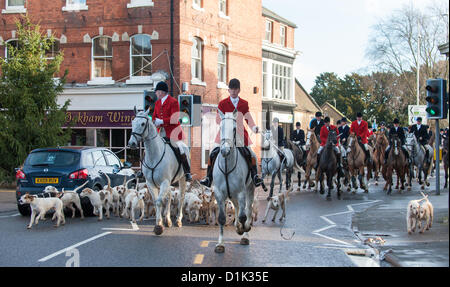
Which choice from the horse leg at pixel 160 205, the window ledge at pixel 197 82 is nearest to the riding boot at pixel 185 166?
the horse leg at pixel 160 205

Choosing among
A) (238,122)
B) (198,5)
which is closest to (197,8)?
(198,5)

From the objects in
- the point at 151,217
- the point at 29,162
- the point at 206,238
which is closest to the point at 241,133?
the point at 206,238

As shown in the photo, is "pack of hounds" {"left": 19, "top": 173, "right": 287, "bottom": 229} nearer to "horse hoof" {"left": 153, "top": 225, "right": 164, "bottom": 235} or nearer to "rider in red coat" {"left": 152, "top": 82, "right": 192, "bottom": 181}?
"rider in red coat" {"left": 152, "top": 82, "right": 192, "bottom": 181}

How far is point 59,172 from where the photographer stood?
13.9m

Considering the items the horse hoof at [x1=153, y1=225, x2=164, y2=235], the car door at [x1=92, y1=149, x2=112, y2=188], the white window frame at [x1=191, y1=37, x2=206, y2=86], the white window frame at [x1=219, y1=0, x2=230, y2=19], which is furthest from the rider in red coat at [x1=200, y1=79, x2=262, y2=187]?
the white window frame at [x1=219, y1=0, x2=230, y2=19]

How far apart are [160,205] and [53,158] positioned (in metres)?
4.54

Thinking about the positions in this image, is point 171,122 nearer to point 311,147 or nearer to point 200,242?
point 200,242

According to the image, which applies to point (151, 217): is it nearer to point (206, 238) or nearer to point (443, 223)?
point (206, 238)

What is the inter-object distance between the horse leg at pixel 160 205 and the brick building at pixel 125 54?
1644 cm

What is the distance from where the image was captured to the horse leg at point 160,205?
35.8 ft

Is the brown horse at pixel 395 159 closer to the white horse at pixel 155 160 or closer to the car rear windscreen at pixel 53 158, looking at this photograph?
the white horse at pixel 155 160

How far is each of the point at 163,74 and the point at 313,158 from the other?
9.69 m

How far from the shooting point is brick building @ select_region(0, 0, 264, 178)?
92.1 feet

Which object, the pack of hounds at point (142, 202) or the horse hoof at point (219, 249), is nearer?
the horse hoof at point (219, 249)
